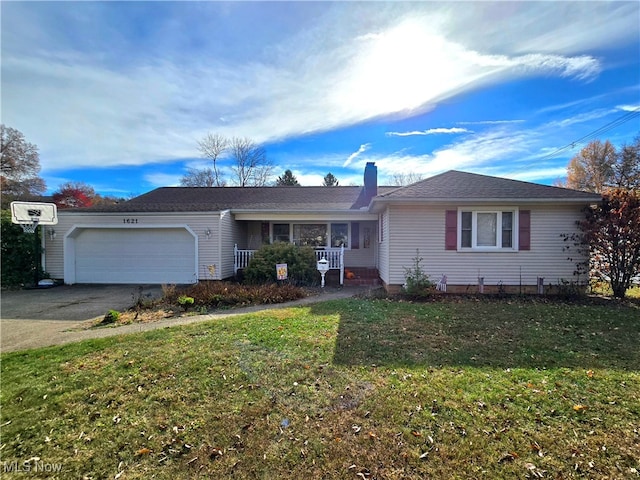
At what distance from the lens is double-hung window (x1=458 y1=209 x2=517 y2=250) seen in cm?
881

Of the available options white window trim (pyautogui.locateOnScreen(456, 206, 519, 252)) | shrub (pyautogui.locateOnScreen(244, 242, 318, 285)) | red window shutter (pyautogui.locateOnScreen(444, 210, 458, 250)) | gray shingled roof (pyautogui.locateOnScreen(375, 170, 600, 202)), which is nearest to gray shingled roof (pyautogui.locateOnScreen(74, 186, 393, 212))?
shrub (pyautogui.locateOnScreen(244, 242, 318, 285))

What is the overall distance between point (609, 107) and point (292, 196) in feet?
52.2

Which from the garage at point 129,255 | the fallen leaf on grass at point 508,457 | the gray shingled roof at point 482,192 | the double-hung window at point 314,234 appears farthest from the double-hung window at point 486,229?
the garage at point 129,255

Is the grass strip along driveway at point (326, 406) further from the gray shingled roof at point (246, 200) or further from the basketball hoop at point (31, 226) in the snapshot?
the basketball hoop at point (31, 226)

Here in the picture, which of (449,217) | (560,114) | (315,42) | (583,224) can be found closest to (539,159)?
(560,114)

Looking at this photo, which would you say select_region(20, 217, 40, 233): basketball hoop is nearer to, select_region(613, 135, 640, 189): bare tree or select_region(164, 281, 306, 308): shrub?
select_region(164, 281, 306, 308): shrub

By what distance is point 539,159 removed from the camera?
24641 millimetres

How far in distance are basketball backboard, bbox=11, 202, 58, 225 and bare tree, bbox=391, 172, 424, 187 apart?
2738 centimetres

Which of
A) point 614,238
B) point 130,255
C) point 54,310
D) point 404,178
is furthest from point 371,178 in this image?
point 404,178

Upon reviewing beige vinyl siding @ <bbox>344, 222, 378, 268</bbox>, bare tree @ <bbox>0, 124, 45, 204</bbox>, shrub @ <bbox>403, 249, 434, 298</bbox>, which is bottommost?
shrub @ <bbox>403, 249, 434, 298</bbox>

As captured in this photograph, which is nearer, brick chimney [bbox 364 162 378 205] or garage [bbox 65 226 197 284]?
garage [bbox 65 226 197 284]

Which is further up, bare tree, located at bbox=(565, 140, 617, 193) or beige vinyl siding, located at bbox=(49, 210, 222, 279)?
bare tree, located at bbox=(565, 140, 617, 193)

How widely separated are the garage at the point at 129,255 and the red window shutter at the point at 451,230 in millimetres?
9198

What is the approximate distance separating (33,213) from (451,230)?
14518 mm
